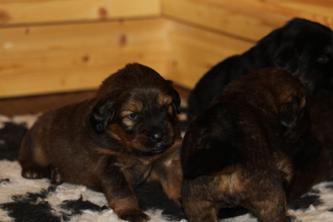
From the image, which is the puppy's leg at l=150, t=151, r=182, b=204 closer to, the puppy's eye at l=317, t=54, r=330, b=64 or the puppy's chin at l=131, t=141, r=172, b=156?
the puppy's chin at l=131, t=141, r=172, b=156

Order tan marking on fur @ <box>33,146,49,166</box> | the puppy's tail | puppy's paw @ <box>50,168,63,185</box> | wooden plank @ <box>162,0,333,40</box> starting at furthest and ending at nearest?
wooden plank @ <box>162,0,333,40</box> < tan marking on fur @ <box>33,146,49,166</box> < puppy's paw @ <box>50,168,63,185</box> < the puppy's tail

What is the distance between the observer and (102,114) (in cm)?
358

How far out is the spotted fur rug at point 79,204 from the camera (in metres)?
3.58

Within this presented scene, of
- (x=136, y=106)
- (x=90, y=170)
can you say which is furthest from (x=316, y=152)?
(x=90, y=170)

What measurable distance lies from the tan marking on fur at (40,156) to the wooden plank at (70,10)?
5.77 feet

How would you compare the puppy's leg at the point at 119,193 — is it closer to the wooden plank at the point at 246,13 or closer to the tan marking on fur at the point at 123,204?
the tan marking on fur at the point at 123,204

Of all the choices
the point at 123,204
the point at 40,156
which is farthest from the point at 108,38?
the point at 123,204

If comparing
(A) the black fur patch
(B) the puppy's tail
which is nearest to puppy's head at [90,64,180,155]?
(B) the puppy's tail

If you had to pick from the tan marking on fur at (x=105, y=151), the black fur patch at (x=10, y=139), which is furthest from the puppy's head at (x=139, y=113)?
the black fur patch at (x=10, y=139)

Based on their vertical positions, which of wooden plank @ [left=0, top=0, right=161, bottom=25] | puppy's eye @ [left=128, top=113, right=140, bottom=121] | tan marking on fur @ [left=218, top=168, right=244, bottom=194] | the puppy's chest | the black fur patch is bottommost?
the black fur patch

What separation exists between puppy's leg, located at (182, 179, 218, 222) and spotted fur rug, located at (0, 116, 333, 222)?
0.35 meters

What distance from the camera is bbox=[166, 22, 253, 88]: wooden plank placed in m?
5.61

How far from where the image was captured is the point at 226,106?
3.21 metres

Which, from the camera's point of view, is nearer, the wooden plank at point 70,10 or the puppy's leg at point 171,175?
the puppy's leg at point 171,175
